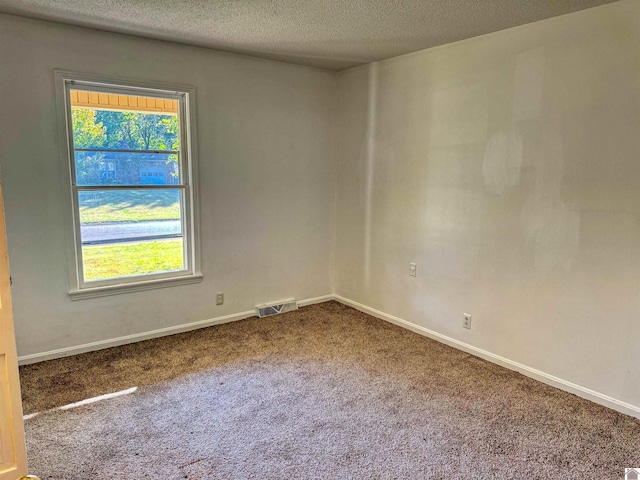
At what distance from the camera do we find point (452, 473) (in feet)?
6.66

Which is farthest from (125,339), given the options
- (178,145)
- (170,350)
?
(178,145)

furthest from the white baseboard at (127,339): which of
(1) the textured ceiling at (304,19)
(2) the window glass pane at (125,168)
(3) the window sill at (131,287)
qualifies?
(1) the textured ceiling at (304,19)

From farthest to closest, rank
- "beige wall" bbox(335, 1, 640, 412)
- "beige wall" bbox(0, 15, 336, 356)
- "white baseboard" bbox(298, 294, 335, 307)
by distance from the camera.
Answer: "white baseboard" bbox(298, 294, 335, 307) → "beige wall" bbox(0, 15, 336, 356) → "beige wall" bbox(335, 1, 640, 412)

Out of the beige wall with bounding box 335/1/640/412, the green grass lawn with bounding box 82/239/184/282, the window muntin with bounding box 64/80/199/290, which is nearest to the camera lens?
the beige wall with bounding box 335/1/640/412

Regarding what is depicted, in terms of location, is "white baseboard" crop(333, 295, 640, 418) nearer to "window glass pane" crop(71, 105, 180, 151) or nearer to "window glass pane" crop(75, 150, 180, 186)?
"window glass pane" crop(75, 150, 180, 186)

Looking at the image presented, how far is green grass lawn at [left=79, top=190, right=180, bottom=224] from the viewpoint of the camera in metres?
3.28

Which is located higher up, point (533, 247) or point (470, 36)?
point (470, 36)

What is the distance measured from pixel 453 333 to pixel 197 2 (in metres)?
3.01

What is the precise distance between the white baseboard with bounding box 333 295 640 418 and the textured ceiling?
2.34 metres

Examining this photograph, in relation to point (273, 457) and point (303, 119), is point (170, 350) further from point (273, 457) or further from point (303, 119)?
point (303, 119)

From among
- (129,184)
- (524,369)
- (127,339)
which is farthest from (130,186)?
(524,369)

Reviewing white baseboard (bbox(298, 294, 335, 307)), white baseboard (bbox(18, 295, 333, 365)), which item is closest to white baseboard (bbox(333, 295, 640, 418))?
white baseboard (bbox(298, 294, 335, 307))

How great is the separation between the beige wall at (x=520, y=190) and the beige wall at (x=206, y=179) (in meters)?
0.64

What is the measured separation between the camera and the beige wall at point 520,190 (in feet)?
8.29
